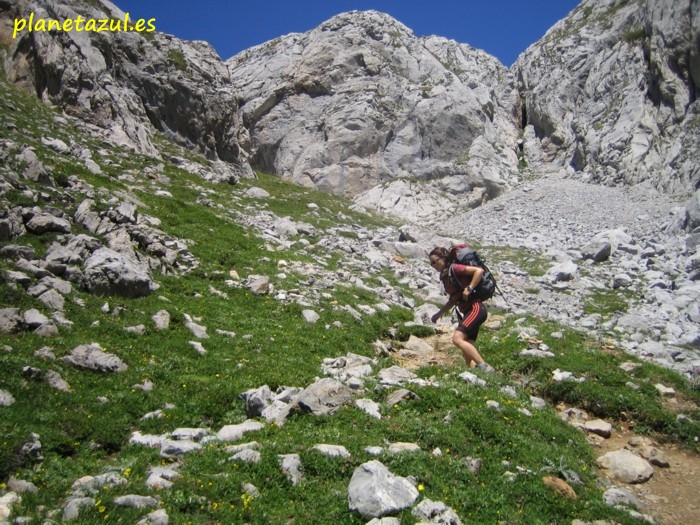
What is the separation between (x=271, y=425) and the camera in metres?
8.59

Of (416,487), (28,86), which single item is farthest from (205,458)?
(28,86)

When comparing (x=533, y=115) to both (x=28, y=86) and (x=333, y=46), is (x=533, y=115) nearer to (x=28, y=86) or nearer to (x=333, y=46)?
(x=333, y=46)

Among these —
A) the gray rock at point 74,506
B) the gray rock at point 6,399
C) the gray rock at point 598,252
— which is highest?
the gray rock at point 598,252

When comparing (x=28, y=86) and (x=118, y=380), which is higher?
(x=28, y=86)

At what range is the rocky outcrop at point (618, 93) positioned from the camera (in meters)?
44.6

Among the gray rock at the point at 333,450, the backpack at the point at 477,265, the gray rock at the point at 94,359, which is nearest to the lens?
the gray rock at the point at 333,450

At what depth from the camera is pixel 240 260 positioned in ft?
62.7

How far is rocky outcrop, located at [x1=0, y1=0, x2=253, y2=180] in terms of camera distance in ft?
109

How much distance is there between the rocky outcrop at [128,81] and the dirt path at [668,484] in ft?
101

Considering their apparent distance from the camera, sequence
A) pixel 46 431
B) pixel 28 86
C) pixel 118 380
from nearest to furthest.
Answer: pixel 46 431 < pixel 118 380 < pixel 28 86

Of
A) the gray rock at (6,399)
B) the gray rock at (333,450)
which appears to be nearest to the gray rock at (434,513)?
the gray rock at (333,450)

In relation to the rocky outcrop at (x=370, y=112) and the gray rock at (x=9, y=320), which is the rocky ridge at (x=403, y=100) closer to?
the rocky outcrop at (x=370, y=112)

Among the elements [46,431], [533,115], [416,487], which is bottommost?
[46,431]

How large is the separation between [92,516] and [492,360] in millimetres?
10683
